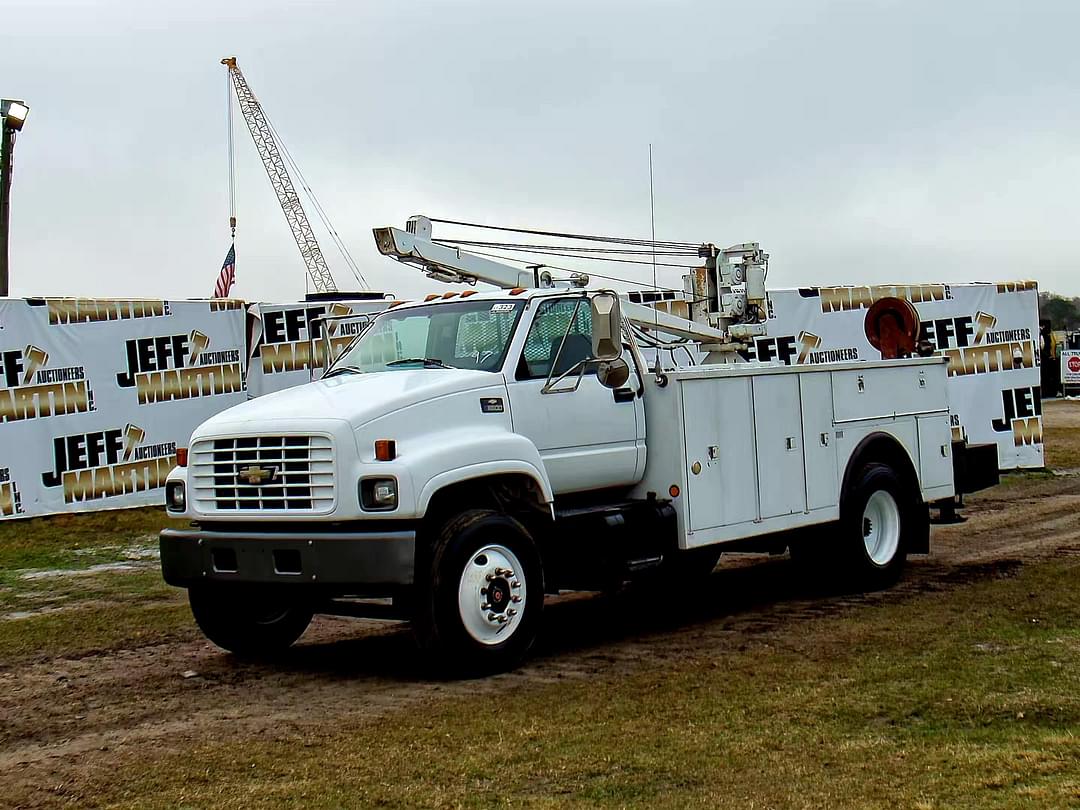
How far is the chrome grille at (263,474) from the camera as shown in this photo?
8.12 meters

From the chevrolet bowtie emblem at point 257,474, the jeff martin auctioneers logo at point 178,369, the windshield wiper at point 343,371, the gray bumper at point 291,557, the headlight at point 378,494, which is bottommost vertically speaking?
the gray bumper at point 291,557

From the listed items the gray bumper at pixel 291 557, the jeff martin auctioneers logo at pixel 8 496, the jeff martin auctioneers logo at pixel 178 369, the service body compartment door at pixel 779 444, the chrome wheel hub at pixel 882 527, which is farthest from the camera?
the jeff martin auctioneers logo at pixel 178 369

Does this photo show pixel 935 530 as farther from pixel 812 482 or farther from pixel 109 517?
pixel 109 517

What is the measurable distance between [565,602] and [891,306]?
170 inches

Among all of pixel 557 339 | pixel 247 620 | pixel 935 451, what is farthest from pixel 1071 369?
pixel 247 620

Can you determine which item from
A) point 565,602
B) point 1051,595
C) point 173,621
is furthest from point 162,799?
point 1051,595

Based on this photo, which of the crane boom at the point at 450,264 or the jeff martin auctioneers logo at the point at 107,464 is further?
the jeff martin auctioneers logo at the point at 107,464

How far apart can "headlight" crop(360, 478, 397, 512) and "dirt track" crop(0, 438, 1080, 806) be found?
111cm

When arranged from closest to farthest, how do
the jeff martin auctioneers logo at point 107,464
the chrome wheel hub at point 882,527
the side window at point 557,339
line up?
the side window at point 557,339 → the chrome wheel hub at point 882,527 → the jeff martin auctioneers logo at point 107,464

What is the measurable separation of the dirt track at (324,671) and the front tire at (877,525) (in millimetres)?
250

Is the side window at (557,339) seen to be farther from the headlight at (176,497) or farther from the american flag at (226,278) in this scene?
the american flag at (226,278)

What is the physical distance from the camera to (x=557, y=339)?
937 centimetres

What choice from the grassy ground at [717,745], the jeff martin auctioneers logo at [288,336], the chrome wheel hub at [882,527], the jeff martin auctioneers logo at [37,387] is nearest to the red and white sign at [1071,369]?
the jeff martin auctioneers logo at [288,336]

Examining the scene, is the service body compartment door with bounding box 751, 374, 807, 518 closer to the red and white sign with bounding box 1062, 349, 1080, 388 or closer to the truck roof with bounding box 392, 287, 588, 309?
the truck roof with bounding box 392, 287, 588, 309
